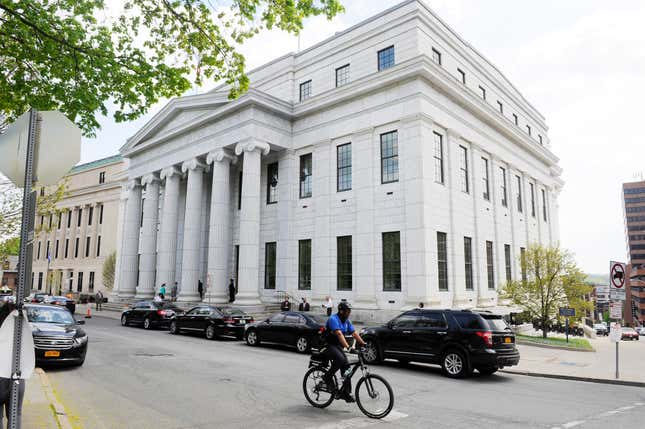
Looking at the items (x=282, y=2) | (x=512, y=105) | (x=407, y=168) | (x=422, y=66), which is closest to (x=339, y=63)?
(x=422, y=66)

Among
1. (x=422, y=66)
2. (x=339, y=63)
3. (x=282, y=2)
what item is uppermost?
(x=339, y=63)

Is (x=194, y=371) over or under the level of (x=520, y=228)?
under

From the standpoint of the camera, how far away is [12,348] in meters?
4.09

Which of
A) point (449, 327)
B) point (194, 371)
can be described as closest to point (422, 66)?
point (449, 327)

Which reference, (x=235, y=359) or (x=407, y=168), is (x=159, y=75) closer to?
(x=235, y=359)

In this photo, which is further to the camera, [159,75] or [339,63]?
[339,63]

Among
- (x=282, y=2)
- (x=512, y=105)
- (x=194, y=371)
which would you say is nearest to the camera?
(x=282, y=2)

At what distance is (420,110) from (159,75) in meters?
17.2

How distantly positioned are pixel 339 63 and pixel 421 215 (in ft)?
42.6

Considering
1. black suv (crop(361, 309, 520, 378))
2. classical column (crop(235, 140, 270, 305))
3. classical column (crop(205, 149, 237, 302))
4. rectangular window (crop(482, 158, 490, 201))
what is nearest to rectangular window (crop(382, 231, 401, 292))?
classical column (crop(235, 140, 270, 305))

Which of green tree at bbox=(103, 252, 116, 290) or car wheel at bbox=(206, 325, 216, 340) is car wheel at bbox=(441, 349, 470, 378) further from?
green tree at bbox=(103, 252, 116, 290)

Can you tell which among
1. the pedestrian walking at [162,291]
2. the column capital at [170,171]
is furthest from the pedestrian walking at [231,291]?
the column capital at [170,171]

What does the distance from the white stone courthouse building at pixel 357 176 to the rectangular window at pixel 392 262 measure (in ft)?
0.22

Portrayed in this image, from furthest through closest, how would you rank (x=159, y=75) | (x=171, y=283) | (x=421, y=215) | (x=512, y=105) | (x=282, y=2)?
1. (x=512, y=105)
2. (x=171, y=283)
3. (x=421, y=215)
4. (x=159, y=75)
5. (x=282, y=2)
